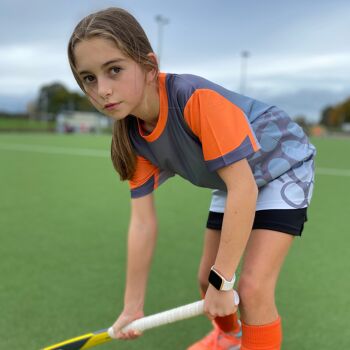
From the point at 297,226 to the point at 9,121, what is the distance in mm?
32967

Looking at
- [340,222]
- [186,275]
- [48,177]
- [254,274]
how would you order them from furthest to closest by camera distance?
[48,177] < [340,222] < [186,275] < [254,274]

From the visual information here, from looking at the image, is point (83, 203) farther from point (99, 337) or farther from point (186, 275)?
point (99, 337)

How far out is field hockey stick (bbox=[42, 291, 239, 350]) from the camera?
1954mm

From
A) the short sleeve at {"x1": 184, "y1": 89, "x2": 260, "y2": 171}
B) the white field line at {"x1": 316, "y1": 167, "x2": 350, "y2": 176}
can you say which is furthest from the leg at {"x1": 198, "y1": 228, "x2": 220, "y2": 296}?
the white field line at {"x1": 316, "y1": 167, "x2": 350, "y2": 176}

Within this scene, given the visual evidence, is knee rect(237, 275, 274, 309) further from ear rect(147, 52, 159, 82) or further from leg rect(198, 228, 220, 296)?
ear rect(147, 52, 159, 82)

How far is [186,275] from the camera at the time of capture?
332cm

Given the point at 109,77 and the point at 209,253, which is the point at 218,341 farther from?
the point at 109,77

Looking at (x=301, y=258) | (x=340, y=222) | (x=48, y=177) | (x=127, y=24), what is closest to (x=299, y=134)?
(x=127, y=24)

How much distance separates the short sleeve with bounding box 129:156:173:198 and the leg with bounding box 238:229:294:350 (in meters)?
0.50

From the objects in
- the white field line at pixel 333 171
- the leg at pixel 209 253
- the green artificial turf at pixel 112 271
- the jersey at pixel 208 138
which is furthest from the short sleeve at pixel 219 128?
the white field line at pixel 333 171

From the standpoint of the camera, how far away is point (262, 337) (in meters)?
1.95

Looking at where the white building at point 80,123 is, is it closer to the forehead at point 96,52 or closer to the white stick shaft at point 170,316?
the white stick shaft at point 170,316

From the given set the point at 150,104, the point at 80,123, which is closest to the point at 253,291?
the point at 150,104

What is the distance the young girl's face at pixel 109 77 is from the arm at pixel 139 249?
57cm
